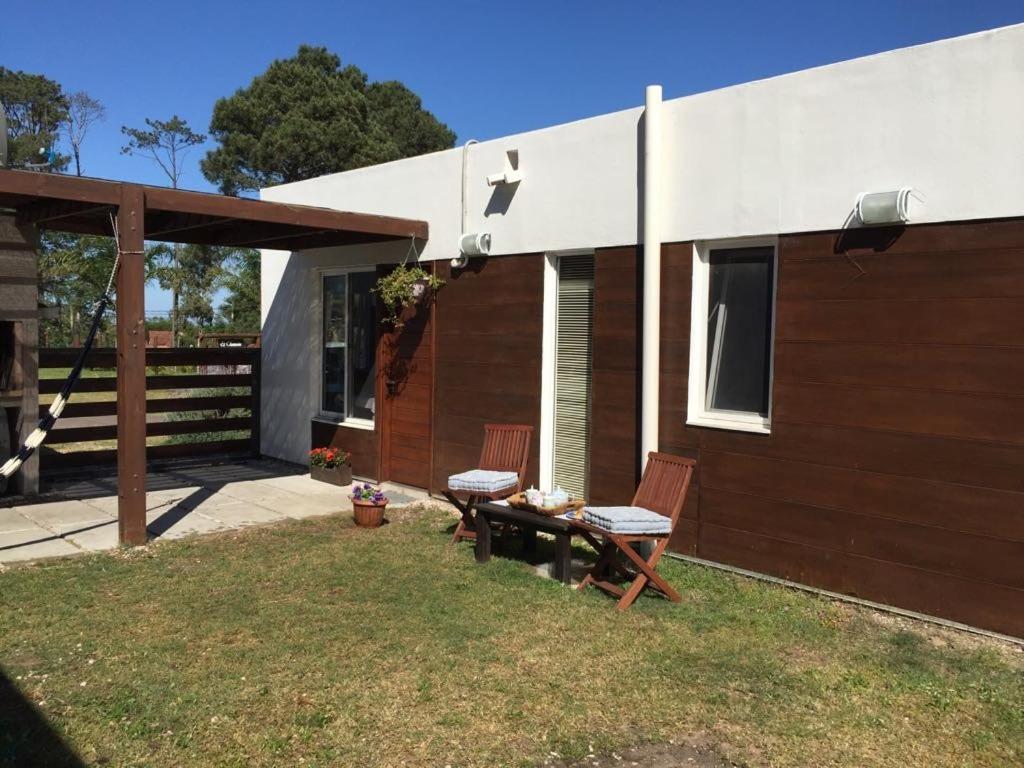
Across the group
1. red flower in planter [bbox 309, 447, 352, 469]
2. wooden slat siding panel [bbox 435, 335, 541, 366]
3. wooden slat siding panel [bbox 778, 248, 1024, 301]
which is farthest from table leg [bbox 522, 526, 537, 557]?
red flower in planter [bbox 309, 447, 352, 469]

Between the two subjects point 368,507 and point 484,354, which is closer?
point 368,507

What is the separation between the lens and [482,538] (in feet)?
18.8

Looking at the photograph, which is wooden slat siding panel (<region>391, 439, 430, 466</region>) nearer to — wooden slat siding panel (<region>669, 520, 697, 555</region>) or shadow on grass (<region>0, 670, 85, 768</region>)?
wooden slat siding panel (<region>669, 520, 697, 555</region>)

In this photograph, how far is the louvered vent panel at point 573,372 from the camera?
6609mm

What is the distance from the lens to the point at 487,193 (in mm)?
7262

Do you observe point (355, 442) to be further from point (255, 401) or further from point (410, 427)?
point (255, 401)

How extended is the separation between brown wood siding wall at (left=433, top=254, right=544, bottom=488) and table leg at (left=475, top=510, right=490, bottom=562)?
1292mm

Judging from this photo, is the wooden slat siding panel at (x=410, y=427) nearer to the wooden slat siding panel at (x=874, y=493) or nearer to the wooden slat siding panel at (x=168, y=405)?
the wooden slat siding panel at (x=168, y=405)

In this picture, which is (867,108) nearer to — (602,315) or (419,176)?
(602,315)

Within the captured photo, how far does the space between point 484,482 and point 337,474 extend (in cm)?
319

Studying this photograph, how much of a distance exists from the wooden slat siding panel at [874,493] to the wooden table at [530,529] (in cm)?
115

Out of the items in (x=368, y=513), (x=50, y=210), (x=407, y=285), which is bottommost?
(x=368, y=513)

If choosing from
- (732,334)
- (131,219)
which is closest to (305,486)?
(131,219)

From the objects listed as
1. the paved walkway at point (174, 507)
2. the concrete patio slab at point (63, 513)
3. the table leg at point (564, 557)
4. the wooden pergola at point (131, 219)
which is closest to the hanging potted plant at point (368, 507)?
the paved walkway at point (174, 507)
